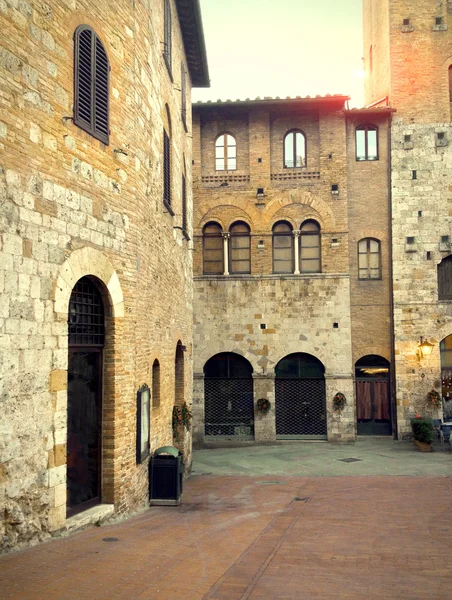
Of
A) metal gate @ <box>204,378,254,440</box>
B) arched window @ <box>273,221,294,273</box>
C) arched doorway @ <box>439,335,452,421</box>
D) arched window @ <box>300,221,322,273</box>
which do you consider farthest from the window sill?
arched doorway @ <box>439,335,452,421</box>

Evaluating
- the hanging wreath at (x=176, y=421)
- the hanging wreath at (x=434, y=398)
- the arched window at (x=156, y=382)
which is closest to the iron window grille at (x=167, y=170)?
the arched window at (x=156, y=382)

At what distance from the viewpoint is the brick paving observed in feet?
22.3

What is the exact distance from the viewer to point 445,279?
2164 cm

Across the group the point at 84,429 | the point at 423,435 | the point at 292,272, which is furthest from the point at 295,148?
the point at 84,429

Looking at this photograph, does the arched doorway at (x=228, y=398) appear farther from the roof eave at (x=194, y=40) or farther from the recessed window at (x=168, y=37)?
the recessed window at (x=168, y=37)

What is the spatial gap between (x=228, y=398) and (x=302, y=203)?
7498 mm

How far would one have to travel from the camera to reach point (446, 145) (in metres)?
21.7

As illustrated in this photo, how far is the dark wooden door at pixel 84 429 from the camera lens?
8.97m

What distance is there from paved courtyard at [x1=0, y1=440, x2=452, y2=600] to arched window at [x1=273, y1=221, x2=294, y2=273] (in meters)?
8.99

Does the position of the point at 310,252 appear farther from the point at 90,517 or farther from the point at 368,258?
the point at 90,517

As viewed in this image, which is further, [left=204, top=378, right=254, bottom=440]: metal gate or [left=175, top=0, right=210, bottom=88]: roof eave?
[left=204, top=378, right=254, bottom=440]: metal gate

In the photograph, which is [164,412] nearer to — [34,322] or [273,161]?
[34,322]

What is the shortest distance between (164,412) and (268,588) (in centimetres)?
669

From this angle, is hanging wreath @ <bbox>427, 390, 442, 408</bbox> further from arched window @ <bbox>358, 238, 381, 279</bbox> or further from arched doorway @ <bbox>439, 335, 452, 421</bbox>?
arched window @ <bbox>358, 238, 381, 279</bbox>
